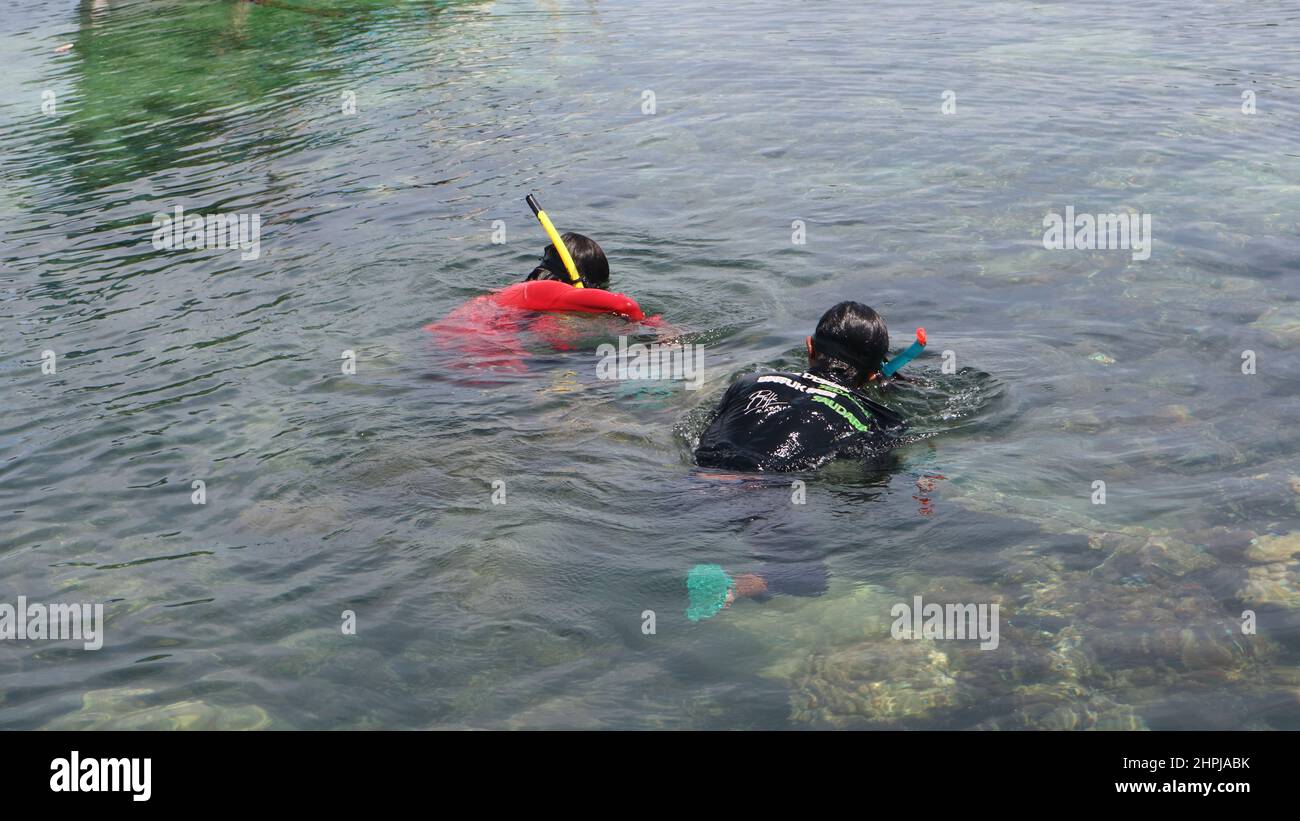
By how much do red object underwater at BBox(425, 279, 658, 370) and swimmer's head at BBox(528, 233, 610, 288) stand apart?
194mm

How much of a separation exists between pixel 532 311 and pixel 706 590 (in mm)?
3523

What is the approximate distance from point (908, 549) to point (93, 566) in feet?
12.5

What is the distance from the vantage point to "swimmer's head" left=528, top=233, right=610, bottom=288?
8250mm

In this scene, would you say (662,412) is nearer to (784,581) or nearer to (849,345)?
(849,345)

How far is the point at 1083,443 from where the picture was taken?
248 inches

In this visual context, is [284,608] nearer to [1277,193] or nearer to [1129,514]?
[1129,514]

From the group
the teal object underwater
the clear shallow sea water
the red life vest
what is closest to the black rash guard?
the clear shallow sea water

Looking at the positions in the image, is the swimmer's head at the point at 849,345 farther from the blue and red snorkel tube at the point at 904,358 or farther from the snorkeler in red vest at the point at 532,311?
the snorkeler in red vest at the point at 532,311

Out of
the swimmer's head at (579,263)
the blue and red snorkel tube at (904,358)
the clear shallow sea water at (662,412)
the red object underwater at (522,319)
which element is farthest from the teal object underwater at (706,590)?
the swimmer's head at (579,263)

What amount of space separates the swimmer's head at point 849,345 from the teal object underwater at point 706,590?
5.03 feet

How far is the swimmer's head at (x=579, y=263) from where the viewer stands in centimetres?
825

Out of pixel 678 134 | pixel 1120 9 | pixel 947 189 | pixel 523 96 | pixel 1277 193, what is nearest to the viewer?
pixel 1277 193

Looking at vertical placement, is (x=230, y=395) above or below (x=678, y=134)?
below

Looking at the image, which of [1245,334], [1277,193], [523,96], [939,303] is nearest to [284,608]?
[939,303]
